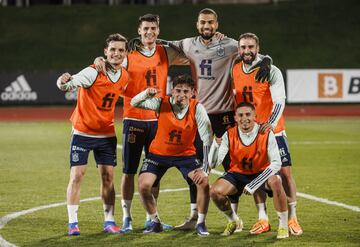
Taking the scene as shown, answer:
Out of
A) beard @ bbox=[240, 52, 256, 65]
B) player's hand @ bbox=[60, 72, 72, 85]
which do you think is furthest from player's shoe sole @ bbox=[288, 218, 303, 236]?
player's hand @ bbox=[60, 72, 72, 85]

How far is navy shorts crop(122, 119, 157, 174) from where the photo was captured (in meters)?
8.96

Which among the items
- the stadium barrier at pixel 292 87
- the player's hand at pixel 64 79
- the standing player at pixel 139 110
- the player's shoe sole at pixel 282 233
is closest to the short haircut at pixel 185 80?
the standing player at pixel 139 110

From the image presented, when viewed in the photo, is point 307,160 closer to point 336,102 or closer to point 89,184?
point 89,184

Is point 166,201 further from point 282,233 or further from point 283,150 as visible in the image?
point 282,233

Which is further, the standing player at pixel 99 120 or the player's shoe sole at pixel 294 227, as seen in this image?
the standing player at pixel 99 120

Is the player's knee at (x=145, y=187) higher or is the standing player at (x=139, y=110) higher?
the standing player at (x=139, y=110)

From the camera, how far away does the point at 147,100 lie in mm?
8516

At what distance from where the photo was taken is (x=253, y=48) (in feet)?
28.1

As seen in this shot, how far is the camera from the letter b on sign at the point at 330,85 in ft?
92.1

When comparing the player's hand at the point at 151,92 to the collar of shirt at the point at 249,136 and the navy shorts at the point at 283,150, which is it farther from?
the navy shorts at the point at 283,150

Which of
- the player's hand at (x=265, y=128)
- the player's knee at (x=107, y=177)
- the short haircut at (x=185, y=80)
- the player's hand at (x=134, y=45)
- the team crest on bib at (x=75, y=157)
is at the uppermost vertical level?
the player's hand at (x=134, y=45)

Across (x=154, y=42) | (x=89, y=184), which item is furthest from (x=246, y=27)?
(x=154, y=42)

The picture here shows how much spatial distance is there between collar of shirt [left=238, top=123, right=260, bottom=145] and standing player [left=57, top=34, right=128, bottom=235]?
1400 mm

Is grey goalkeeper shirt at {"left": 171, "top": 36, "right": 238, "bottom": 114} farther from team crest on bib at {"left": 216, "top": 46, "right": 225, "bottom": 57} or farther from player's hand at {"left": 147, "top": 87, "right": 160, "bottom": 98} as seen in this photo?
player's hand at {"left": 147, "top": 87, "right": 160, "bottom": 98}
